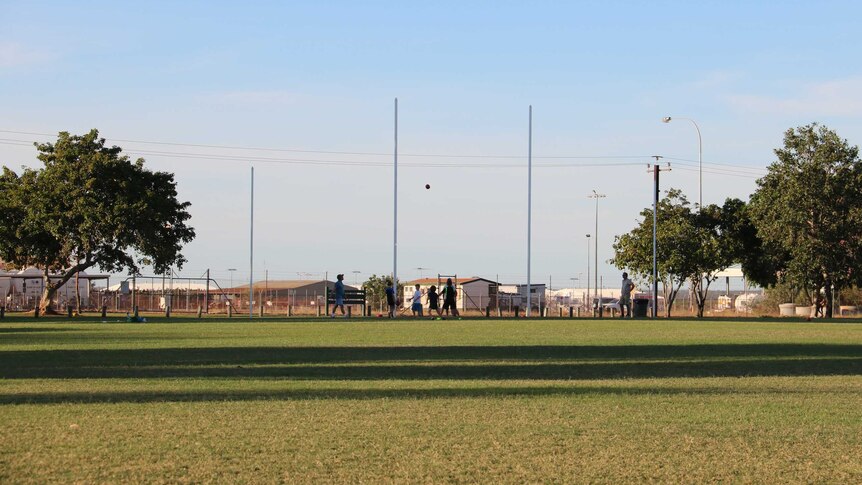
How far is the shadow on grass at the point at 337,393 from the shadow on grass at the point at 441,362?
1980 millimetres

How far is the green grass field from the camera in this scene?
8.59 metres

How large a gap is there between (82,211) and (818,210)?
36.3 m

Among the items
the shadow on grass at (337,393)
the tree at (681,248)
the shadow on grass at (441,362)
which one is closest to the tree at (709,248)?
the tree at (681,248)

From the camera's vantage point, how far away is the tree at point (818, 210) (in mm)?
58219

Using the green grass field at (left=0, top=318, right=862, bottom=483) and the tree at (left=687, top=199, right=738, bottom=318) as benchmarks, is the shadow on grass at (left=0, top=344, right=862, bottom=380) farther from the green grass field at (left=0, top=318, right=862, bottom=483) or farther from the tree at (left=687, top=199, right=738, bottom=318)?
the tree at (left=687, top=199, right=738, bottom=318)

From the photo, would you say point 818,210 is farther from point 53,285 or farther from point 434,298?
point 53,285

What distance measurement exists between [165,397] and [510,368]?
6.47 m

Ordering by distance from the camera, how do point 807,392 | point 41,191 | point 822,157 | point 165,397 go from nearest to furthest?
point 165,397, point 807,392, point 41,191, point 822,157

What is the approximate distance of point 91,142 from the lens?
2186 inches

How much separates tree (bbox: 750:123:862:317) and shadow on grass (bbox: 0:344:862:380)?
115 ft

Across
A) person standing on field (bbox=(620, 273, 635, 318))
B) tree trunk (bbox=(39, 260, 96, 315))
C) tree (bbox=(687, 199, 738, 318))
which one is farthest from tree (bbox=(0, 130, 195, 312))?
tree (bbox=(687, 199, 738, 318))

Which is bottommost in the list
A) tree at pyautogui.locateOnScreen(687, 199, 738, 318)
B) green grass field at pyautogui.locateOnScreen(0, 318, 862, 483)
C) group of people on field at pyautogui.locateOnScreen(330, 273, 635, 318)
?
green grass field at pyautogui.locateOnScreen(0, 318, 862, 483)

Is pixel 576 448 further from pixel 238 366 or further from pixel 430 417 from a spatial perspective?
pixel 238 366

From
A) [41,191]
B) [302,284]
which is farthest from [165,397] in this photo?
[302,284]
